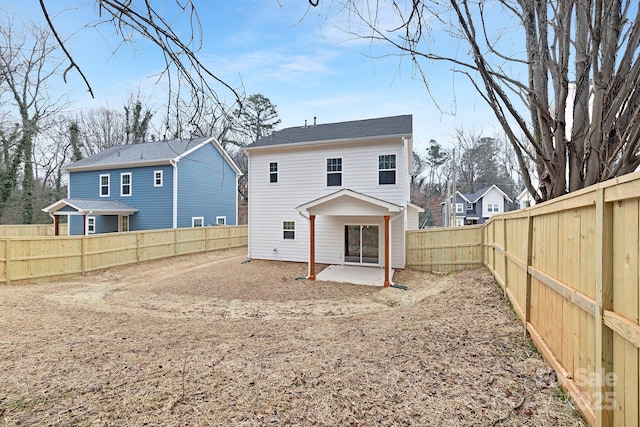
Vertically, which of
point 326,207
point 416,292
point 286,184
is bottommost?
point 416,292

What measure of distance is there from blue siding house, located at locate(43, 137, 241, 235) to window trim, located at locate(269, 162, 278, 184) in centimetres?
444

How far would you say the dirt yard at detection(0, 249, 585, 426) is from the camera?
7.93 ft

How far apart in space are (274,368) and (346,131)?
11.1 metres

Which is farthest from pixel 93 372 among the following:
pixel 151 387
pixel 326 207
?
pixel 326 207

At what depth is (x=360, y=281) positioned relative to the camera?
10227 millimetres

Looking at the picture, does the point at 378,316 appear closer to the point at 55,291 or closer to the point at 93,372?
the point at 93,372

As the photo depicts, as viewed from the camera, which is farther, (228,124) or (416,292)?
(416,292)

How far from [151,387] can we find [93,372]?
86 centimetres

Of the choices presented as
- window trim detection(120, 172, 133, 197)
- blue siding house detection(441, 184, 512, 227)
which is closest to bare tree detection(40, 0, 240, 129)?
window trim detection(120, 172, 133, 197)

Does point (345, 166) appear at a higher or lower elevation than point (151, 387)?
higher

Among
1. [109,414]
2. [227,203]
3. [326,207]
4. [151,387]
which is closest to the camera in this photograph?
[109,414]

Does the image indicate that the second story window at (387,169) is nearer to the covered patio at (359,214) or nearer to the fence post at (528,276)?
the covered patio at (359,214)

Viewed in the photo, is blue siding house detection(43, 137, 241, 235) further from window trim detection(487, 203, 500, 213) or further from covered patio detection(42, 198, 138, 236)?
window trim detection(487, 203, 500, 213)

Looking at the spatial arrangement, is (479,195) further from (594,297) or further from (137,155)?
(594,297)
